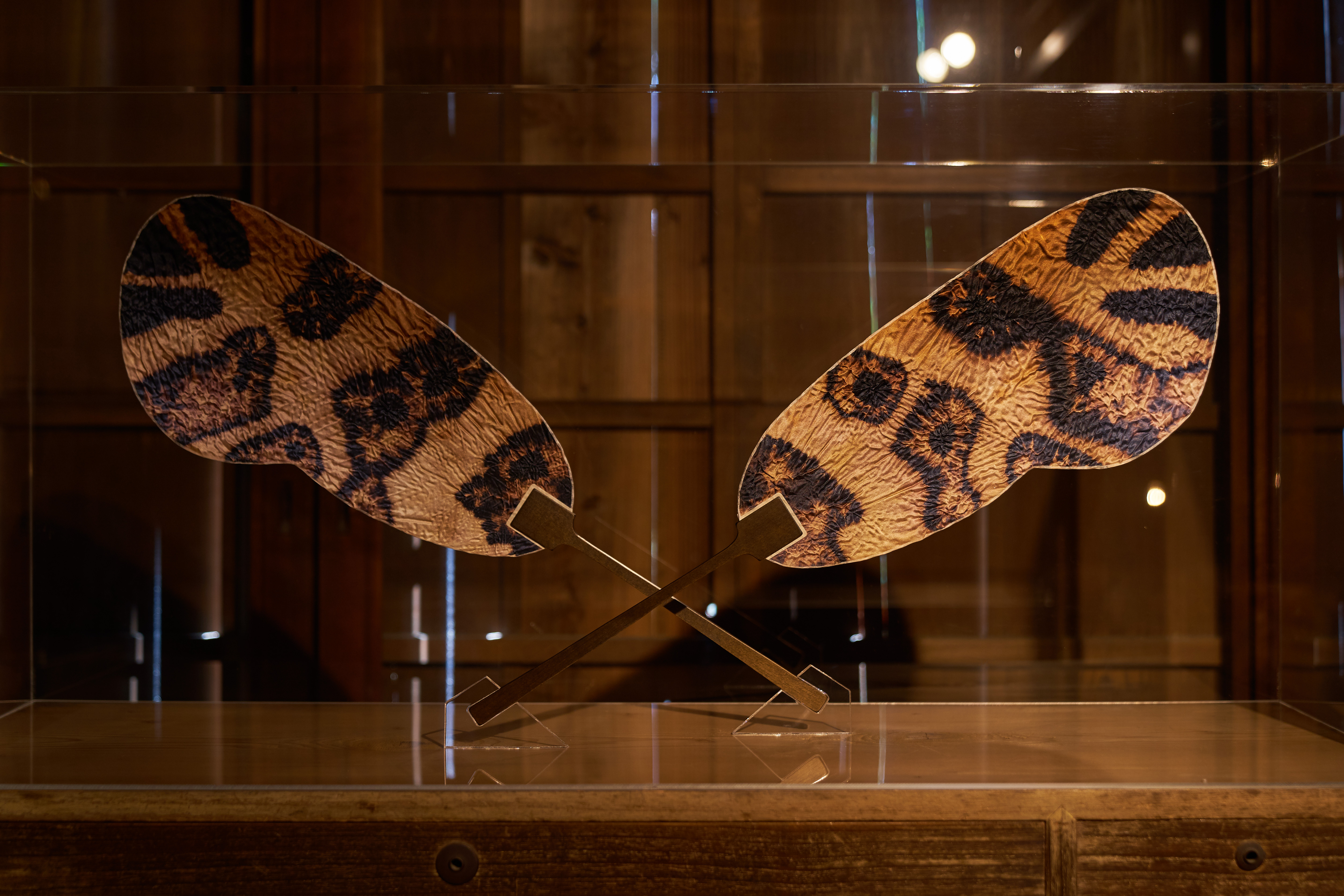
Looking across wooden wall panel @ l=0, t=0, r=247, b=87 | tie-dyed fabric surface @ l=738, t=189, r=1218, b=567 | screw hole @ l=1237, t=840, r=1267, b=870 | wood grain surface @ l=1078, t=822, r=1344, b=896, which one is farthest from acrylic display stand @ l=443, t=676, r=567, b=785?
wooden wall panel @ l=0, t=0, r=247, b=87

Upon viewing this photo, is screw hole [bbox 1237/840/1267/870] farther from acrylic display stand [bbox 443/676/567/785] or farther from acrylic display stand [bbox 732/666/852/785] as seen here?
acrylic display stand [bbox 443/676/567/785]

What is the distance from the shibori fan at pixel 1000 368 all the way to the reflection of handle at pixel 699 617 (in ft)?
0.04

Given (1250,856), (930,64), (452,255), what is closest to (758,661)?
(1250,856)

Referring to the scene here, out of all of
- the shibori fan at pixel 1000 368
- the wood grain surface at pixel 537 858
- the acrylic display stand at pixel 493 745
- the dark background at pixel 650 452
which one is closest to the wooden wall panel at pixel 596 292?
the dark background at pixel 650 452

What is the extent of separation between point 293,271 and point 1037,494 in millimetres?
785

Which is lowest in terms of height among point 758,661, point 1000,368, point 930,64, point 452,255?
point 758,661

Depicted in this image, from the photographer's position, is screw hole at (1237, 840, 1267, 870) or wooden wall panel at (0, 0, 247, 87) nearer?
screw hole at (1237, 840, 1267, 870)

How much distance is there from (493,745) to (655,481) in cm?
30

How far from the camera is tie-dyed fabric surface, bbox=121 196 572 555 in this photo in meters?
0.80

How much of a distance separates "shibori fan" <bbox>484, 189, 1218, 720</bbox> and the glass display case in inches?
2.6

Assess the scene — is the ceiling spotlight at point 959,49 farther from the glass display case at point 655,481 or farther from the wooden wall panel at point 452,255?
the wooden wall panel at point 452,255

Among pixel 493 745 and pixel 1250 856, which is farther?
pixel 493 745

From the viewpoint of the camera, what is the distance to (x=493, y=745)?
2.39ft

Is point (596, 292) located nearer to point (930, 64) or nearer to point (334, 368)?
point (334, 368)
